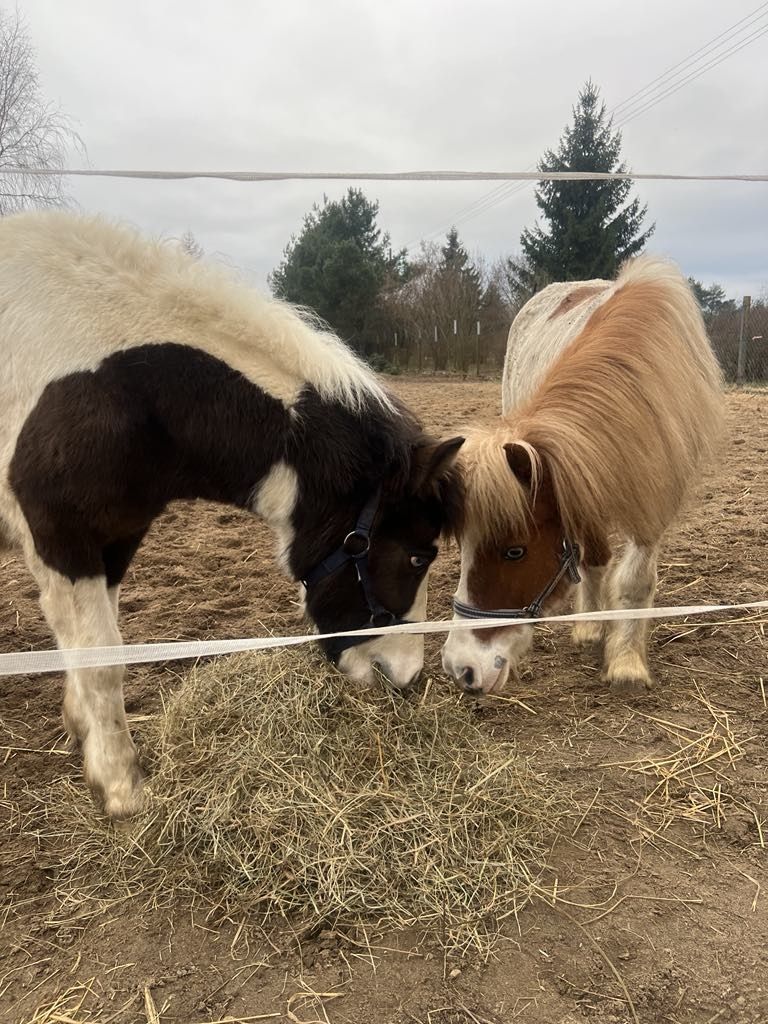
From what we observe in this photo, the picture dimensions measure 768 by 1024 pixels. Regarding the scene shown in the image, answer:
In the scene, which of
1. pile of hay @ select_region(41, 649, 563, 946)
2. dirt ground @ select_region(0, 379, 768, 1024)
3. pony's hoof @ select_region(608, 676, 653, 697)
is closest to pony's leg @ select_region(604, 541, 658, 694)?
pony's hoof @ select_region(608, 676, 653, 697)

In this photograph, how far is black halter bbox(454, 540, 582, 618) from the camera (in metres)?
2.31

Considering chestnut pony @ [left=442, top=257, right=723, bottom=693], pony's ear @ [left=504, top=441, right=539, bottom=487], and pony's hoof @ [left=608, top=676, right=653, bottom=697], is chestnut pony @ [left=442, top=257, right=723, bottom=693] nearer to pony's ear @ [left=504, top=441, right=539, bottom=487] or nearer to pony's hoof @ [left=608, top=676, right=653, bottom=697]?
pony's ear @ [left=504, top=441, right=539, bottom=487]

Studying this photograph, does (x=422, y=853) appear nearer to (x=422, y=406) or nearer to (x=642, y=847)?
(x=642, y=847)

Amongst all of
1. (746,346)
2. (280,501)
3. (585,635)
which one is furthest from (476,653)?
(746,346)

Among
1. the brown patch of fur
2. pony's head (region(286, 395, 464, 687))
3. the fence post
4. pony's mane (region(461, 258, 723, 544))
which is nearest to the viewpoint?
pony's head (region(286, 395, 464, 687))

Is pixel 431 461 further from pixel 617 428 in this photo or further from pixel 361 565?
pixel 617 428

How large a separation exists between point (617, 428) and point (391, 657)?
3.75 feet

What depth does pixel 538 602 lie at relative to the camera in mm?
2363

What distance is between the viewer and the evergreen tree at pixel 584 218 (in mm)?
25172

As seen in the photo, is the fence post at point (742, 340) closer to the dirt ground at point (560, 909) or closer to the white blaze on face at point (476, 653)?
the dirt ground at point (560, 909)

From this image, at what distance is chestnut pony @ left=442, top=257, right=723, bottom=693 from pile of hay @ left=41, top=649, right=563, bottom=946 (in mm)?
349

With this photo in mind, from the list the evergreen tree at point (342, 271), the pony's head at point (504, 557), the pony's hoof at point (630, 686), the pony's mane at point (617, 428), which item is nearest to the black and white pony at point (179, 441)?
the pony's head at point (504, 557)

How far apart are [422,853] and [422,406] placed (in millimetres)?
10846

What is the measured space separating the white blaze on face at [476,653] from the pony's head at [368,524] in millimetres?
154
